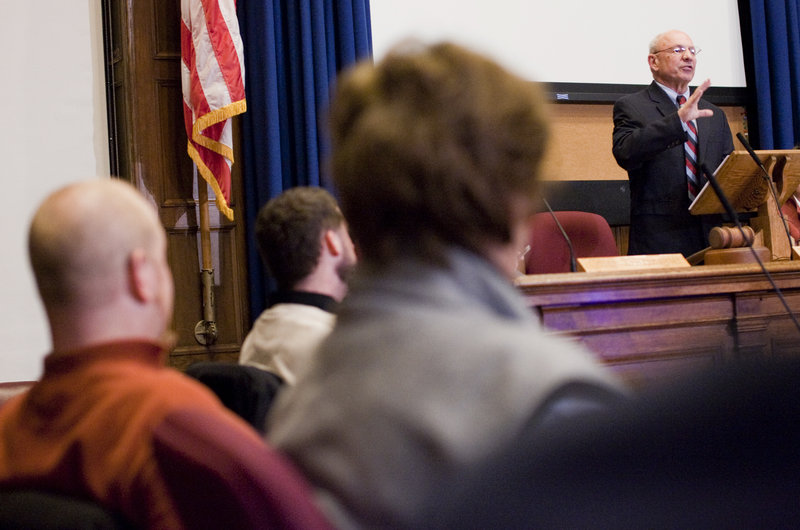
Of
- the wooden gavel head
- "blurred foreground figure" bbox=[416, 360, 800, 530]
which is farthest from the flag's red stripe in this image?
"blurred foreground figure" bbox=[416, 360, 800, 530]

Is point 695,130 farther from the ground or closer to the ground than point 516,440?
farther from the ground

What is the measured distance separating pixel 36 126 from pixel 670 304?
3.30m

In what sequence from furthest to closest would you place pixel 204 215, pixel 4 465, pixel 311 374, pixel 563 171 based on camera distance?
pixel 563 171 < pixel 204 215 < pixel 4 465 < pixel 311 374

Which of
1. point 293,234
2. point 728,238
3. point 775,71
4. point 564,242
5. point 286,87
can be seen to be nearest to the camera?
point 293,234

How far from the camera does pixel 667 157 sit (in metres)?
4.11

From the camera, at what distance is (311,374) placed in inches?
30.3

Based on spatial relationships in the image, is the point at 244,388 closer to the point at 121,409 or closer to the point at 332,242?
the point at 332,242

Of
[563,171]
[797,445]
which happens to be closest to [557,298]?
[797,445]

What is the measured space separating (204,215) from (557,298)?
2322mm

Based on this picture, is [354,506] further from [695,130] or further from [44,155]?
[44,155]

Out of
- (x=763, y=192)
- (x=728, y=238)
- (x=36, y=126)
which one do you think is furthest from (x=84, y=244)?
(x=36, y=126)

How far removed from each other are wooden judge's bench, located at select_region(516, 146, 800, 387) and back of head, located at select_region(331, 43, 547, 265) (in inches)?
77.5

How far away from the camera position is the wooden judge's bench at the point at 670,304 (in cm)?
277

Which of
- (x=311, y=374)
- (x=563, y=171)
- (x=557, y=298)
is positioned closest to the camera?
(x=311, y=374)
